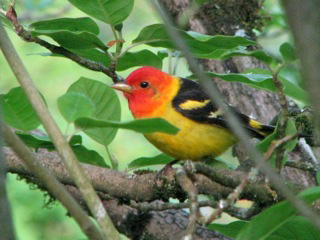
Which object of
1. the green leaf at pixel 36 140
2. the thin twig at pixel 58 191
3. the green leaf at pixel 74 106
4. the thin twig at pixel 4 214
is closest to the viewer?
the thin twig at pixel 4 214

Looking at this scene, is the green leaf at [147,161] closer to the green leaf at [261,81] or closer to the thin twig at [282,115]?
the green leaf at [261,81]

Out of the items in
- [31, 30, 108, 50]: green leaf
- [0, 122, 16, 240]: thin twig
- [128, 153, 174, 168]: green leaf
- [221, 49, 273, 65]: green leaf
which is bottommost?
[0, 122, 16, 240]: thin twig

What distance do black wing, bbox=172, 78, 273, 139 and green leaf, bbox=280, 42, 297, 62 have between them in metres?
1.23

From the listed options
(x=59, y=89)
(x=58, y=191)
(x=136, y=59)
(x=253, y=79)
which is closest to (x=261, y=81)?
(x=253, y=79)

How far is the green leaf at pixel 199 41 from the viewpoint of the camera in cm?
228

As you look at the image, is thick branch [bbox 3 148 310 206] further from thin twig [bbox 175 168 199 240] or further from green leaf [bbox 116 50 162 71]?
thin twig [bbox 175 168 199 240]

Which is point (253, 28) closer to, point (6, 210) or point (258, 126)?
point (258, 126)

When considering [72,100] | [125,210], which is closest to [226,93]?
[125,210]

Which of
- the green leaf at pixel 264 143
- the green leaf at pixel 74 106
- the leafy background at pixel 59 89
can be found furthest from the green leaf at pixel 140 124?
the leafy background at pixel 59 89

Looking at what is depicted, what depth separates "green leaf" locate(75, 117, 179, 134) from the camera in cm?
159

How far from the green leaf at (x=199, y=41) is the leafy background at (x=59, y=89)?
167 centimetres

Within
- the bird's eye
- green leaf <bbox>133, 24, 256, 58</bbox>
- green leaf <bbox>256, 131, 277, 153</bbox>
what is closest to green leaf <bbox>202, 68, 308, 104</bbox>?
green leaf <bbox>133, 24, 256, 58</bbox>

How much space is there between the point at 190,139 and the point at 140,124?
5.52 ft

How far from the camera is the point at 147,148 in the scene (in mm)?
6461
